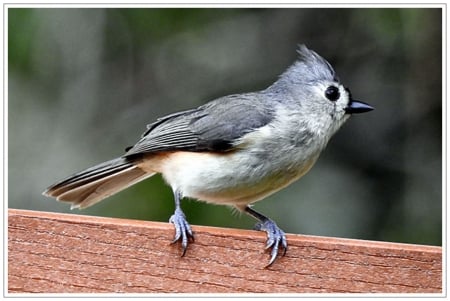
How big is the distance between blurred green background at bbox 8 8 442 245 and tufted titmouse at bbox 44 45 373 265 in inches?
38.0

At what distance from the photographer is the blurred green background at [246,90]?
4.11 m

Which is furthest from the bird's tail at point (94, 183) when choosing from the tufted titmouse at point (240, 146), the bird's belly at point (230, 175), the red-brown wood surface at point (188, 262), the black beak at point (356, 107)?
the black beak at point (356, 107)

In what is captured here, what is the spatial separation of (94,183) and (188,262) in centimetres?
87

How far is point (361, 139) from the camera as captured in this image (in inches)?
173

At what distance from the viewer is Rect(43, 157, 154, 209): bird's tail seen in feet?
9.68

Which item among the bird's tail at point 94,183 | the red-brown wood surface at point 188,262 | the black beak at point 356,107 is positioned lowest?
the red-brown wood surface at point 188,262

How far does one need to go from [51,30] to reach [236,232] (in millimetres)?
2265

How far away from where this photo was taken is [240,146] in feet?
9.11

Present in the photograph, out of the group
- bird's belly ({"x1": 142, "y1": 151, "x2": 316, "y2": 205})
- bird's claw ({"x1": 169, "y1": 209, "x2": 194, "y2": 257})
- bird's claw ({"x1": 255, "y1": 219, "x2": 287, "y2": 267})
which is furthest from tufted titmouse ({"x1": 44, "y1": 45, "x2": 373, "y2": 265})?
bird's claw ({"x1": 169, "y1": 209, "x2": 194, "y2": 257})

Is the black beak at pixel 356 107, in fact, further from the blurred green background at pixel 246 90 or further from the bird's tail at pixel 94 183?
the blurred green background at pixel 246 90

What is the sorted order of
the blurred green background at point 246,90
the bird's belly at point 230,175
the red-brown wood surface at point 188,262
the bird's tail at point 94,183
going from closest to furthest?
the red-brown wood surface at point 188,262
the bird's belly at point 230,175
the bird's tail at point 94,183
the blurred green background at point 246,90

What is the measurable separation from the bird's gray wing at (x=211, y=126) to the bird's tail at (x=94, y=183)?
87mm

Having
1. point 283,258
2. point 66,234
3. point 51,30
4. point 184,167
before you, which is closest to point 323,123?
point 184,167

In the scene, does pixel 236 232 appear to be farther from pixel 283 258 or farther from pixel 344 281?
pixel 344 281
